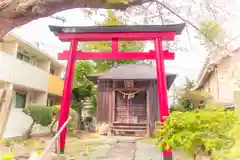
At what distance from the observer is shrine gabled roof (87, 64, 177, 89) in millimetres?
10000

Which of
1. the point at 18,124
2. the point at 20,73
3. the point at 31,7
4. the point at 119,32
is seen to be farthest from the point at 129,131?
the point at 31,7

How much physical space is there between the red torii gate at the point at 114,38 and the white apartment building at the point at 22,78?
3179mm

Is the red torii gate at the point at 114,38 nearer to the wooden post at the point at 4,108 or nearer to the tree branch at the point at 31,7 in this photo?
the tree branch at the point at 31,7

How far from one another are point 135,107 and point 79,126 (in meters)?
5.24

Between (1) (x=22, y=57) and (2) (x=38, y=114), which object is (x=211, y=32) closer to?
(2) (x=38, y=114)

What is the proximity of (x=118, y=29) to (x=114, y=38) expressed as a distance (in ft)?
0.96

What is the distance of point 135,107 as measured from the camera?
34.9 ft

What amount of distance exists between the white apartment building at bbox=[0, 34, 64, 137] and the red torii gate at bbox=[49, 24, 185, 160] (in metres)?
3.18

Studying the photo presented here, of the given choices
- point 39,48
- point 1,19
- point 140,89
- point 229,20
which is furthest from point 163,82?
point 39,48

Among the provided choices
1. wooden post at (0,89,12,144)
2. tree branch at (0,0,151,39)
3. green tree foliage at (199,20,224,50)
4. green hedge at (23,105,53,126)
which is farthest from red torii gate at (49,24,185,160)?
green hedge at (23,105,53,126)

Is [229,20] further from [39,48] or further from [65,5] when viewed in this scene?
[39,48]

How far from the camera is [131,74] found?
34.5ft

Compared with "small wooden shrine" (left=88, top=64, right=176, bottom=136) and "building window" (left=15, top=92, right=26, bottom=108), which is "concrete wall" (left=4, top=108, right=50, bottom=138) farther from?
"small wooden shrine" (left=88, top=64, right=176, bottom=136)

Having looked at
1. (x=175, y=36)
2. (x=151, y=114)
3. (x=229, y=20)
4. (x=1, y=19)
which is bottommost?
(x=151, y=114)
